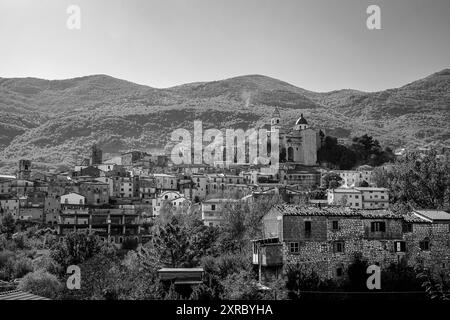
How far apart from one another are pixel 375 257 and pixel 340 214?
262cm

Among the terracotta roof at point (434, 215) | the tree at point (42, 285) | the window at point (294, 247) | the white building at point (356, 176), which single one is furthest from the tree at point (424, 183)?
the tree at point (42, 285)

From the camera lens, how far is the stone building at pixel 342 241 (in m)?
28.2

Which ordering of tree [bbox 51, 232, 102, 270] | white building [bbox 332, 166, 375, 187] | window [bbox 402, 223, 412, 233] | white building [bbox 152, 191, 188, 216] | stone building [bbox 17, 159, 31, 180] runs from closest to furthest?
window [bbox 402, 223, 412, 233] → tree [bbox 51, 232, 102, 270] → white building [bbox 152, 191, 188, 216] → white building [bbox 332, 166, 375, 187] → stone building [bbox 17, 159, 31, 180]

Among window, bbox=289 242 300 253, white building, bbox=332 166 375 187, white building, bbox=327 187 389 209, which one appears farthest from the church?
window, bbox=289 242 300 253

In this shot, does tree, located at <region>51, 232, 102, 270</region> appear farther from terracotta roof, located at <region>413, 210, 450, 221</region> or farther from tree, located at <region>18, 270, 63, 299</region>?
terracotta roof, located at <region>413, 210, 450, 221</region>

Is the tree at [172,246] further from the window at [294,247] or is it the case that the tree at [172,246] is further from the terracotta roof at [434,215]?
the terracotta roof at [434,215]

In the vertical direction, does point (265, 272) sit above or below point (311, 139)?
below

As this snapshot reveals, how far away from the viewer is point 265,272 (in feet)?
92.5

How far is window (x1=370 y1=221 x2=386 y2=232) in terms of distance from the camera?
29.4 m

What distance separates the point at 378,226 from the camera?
29484 mm

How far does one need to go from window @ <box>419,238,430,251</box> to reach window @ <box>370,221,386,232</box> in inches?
88.8

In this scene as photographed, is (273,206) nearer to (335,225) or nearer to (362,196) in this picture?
(335,225)
